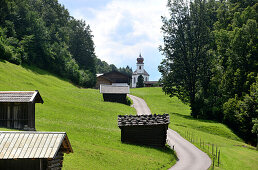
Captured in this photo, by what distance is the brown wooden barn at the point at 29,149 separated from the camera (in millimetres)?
15141

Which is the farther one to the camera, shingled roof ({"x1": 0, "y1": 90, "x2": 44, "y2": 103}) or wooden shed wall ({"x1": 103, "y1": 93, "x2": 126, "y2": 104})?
wooden shed wall ({"x1": 103, "y1": 93, "x2": 126, "y2": 104})

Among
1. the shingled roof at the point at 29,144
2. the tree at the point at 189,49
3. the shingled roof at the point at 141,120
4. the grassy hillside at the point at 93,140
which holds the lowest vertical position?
the grassy hillside at the point at 93,140

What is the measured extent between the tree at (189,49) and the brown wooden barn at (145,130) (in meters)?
28.8

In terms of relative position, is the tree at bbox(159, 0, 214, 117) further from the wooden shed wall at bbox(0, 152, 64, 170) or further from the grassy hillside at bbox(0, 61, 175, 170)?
the wooden shed wall at bbox(0, 152, 64, 170)

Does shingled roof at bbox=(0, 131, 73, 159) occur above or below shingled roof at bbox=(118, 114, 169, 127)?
above

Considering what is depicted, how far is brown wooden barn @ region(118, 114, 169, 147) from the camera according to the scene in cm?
3362

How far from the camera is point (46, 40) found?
3824 inches

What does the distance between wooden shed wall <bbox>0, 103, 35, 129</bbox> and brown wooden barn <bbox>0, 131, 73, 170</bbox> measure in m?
13.5

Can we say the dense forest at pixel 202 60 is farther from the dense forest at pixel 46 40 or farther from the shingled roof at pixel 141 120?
the dense forest at pixel 46 40

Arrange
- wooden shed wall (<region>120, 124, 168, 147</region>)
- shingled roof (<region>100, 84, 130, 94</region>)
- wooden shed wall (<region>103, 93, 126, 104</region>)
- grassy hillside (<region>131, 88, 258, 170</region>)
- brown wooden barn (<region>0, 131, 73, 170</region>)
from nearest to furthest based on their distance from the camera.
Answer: brown wooden barn (<region>0, 131, 73, 170</region>) → grassy hillside (<region>131, 88, 258, 170</region>) → wooden shed wall (<region>120, 124, 168, 147</region>) → shingled roof (<region>100, 84, 130, 94</region>) → wooden shed wall (<region>103, 93, 126, 104</region>)

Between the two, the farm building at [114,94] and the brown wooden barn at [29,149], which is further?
the farm building at [114,94]

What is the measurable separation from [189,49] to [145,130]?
107ft

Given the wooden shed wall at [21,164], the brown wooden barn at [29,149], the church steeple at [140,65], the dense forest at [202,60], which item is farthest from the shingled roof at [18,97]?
the church steeple at [140,65]

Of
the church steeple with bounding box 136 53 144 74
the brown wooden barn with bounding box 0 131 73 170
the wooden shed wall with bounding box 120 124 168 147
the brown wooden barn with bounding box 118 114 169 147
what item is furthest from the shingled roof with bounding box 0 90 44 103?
the church steeple with bounding box 136 53 144 74
